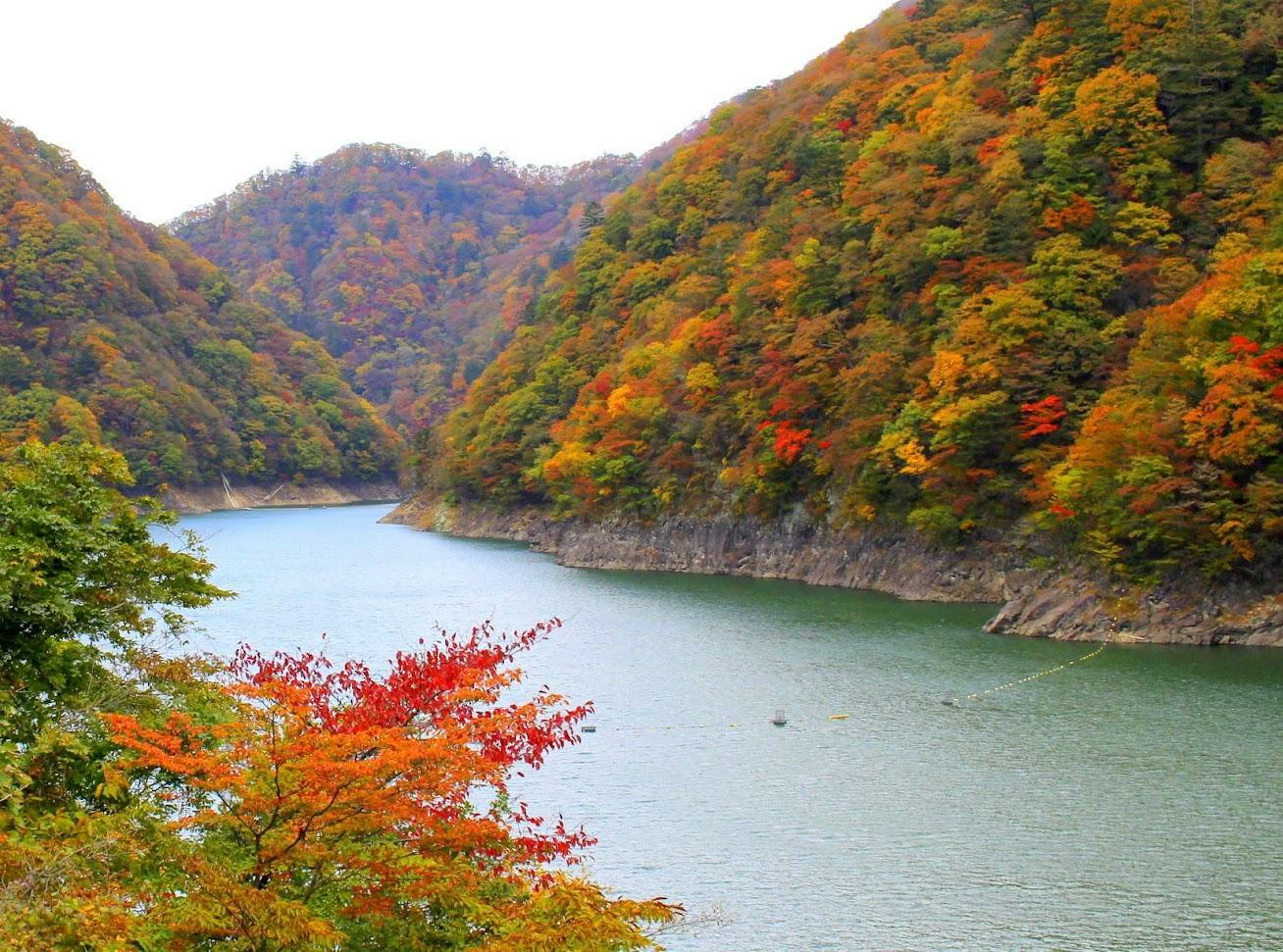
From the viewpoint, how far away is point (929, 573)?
48031mm

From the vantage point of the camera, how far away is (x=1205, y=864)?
739 inches

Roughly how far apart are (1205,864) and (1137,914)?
225 cm

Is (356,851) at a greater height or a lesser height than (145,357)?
lesser

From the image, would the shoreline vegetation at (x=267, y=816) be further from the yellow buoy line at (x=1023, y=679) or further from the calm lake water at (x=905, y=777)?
the yellow buoy line at (x=1023, y=679)

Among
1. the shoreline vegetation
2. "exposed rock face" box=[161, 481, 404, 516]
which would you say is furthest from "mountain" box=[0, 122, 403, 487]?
the shoreline vegetation

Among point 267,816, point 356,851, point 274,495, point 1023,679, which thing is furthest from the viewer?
point 274,495

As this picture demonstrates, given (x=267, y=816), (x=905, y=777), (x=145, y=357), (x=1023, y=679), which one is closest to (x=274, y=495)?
(x=145, y=357)

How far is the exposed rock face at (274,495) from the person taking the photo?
114 metres

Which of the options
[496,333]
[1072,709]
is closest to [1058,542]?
[1072,709]

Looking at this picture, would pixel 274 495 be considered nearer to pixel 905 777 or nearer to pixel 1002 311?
pixel 1002 311

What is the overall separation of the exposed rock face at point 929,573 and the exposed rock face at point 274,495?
43313 mm

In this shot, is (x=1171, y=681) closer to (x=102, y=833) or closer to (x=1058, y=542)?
(x=1058, y=542)

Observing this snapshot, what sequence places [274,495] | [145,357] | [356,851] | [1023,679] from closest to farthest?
1. [356,851]
2. [1023,679]
3. [145,357]
4. [274,495]

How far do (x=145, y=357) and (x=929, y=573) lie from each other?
91298mm
